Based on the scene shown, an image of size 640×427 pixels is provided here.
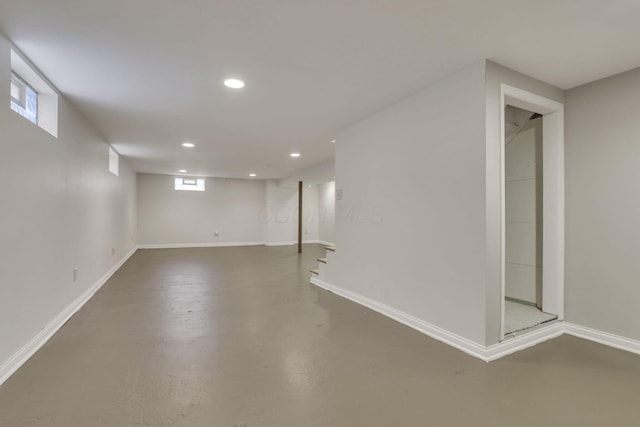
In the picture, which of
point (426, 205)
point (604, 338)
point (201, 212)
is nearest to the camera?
point (604, 338)

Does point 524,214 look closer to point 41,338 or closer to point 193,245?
point 41,338

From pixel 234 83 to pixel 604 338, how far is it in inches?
159

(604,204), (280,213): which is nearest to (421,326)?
(604,204)

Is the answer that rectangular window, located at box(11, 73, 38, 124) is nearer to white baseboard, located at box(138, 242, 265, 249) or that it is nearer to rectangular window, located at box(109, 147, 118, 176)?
rectangular window, located at box(109, 147, 118, 176)

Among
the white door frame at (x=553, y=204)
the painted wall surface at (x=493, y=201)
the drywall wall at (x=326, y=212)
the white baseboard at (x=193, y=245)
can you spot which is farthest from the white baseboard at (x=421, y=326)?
the white baseboard at (x=193, y=245)

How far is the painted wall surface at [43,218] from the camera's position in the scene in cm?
202

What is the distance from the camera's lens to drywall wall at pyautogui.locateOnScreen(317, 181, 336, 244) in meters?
9.96

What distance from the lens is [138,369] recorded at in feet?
6.97

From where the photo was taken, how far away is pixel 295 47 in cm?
214

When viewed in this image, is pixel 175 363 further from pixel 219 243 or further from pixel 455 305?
pixel 219 243

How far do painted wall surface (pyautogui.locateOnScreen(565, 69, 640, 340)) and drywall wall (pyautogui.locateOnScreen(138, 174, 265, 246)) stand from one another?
8.87m

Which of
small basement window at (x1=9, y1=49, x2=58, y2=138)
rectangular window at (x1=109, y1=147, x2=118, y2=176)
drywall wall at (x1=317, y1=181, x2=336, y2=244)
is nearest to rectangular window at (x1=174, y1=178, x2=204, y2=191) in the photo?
rectangular window at (x1=109, y1=147, x2=118, y2=176)

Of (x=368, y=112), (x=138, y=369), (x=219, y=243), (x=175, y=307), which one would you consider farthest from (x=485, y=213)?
(x=219, y=243)

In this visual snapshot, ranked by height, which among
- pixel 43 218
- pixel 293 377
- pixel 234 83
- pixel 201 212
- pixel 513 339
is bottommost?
pixel 293 377
